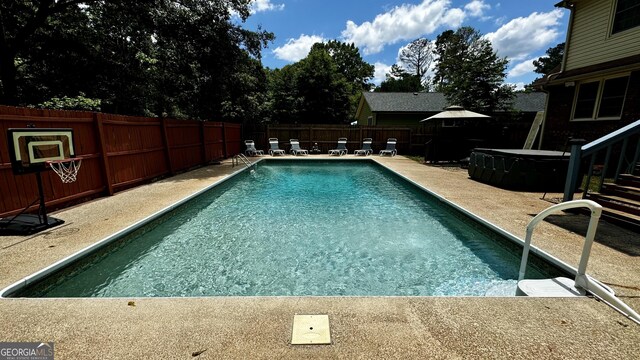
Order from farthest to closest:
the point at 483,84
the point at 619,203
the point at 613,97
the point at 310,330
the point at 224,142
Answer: the point at 224,142, the point at 483,84, the point at 613,97, the point at 619,203, the point at 310,330

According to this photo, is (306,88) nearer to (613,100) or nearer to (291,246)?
(613,100)

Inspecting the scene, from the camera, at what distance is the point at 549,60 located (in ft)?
167

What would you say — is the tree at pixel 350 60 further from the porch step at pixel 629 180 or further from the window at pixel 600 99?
the porch step at pixel 629 180

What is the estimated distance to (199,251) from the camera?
13.8 feet

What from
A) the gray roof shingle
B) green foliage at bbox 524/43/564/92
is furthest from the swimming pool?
green foliage at bbox 524/43/564/92

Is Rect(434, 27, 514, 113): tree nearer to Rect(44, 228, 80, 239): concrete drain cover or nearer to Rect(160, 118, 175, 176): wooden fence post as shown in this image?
Rect(160, 118, 175, 176): wooden fence post

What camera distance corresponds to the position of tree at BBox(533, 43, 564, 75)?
4953 centimetres

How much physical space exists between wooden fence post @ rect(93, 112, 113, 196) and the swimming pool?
1.94 meters

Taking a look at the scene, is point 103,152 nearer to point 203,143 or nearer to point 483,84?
point 203,143

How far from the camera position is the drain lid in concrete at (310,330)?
5.96 feet

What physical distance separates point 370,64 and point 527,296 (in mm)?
47061

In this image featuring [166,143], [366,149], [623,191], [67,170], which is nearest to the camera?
[623,191]

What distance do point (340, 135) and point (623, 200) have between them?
13798mm

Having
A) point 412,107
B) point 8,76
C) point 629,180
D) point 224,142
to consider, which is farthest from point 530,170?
point 8,76
